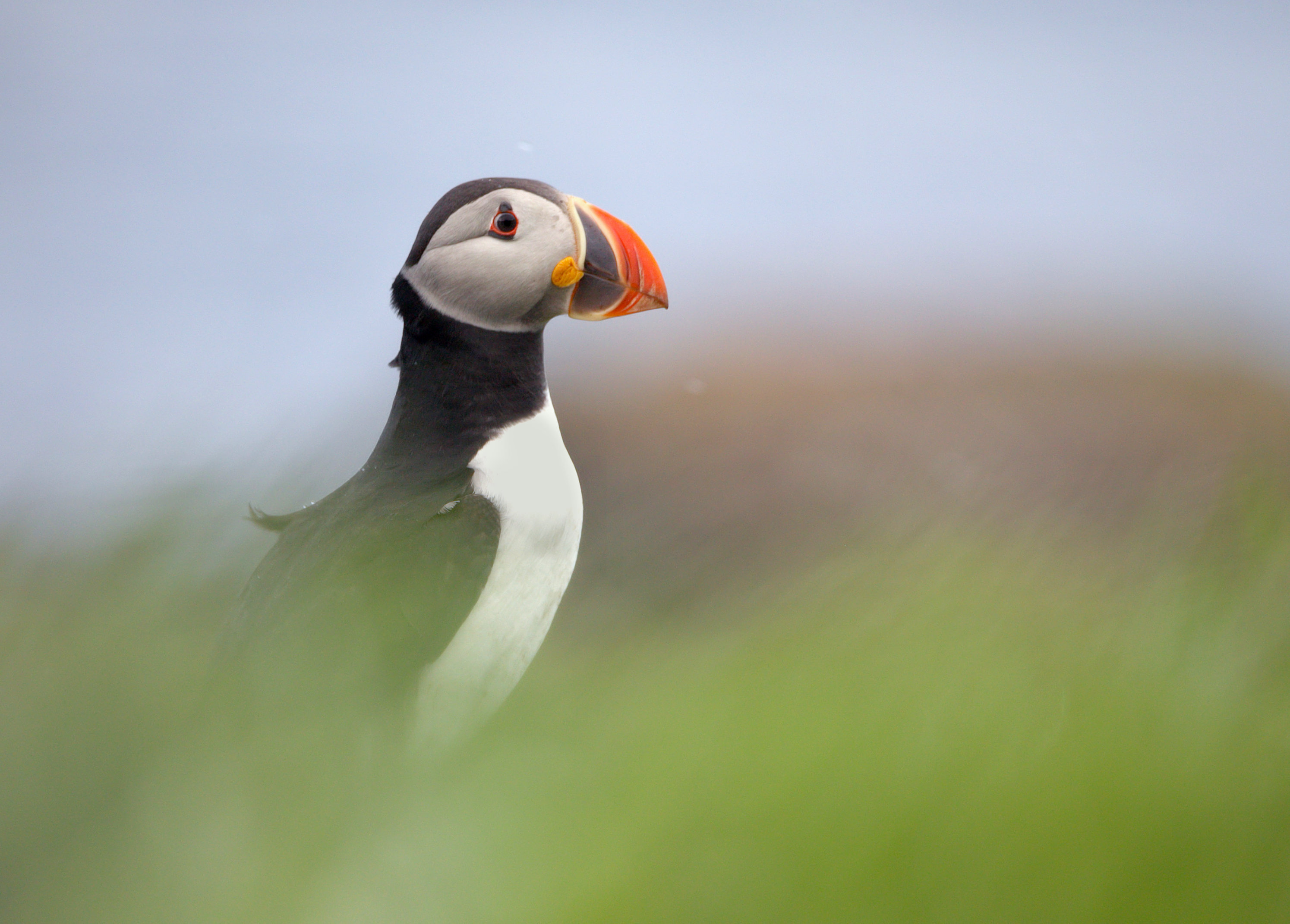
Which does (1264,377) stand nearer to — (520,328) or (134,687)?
(134,687)

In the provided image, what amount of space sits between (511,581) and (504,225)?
0.98 meters

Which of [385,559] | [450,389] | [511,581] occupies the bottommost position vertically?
[511,581]

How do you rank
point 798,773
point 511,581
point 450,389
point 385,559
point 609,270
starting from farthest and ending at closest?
1. point 609,270
2. point 450,389
3. point 511,581
4. point 385,559
5. point 798,773

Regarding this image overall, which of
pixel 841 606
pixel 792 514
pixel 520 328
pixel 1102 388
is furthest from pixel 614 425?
pixel 841 606

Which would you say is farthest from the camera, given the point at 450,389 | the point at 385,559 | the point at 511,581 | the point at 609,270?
the point at 609,270

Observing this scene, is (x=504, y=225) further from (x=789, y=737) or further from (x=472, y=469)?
(x=789, y=737)

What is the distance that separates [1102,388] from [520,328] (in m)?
2.40

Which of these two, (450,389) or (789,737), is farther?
(450,389)

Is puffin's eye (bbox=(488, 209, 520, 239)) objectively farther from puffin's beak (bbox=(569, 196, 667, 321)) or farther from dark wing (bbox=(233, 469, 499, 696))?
dark wing (bbox=(233, 469, 499, 696))

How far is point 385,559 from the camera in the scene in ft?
6.48

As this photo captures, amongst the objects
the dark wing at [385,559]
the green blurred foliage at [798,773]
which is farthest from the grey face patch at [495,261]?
the green blurred foliage at [798,773]

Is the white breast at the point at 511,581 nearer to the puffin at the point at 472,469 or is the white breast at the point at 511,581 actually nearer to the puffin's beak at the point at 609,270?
the puffin at the point at 472,469

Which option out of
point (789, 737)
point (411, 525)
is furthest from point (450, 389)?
point (789, 737)

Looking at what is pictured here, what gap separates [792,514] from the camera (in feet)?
4.64
